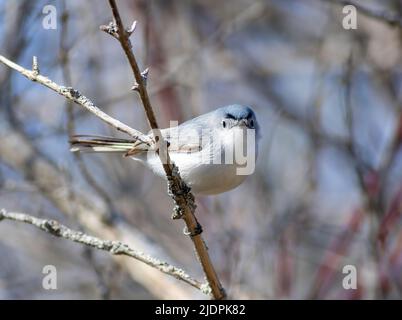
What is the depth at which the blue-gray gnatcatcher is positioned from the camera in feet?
8.34

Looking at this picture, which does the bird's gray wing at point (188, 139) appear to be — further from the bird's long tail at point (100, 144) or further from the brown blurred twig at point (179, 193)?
the brown blurred twig at point (179, 193)

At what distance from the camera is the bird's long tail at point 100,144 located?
2.80 meters

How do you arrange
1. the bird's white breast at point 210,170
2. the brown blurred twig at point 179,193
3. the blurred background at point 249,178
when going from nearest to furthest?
the brown blurred twig at point 179,193 < the bird's white breast at point 210,170 < the blurred background at point 249,178

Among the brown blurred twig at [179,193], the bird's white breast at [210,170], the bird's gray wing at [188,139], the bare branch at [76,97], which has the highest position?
the bird's gray wing at [188,139]

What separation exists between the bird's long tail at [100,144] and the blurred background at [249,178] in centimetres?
23

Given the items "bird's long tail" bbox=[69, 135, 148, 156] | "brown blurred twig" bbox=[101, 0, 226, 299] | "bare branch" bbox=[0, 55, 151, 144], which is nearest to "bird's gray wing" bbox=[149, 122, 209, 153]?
"bird's long tail" bbox=[69, 135, 148, 156]

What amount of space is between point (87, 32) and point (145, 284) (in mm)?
1372

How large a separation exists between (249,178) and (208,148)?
1.76 m

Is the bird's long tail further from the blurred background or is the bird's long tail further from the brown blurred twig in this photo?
the brown blurred twig

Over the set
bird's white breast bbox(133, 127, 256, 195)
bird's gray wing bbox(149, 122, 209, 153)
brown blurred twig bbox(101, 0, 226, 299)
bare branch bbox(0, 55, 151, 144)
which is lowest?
brown blurred twig bbox(101, 0, 226, 299)

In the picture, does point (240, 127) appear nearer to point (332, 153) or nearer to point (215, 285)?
point (215, 285)

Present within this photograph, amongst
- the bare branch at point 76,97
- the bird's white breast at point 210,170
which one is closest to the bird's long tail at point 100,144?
the bird's white breast at point 210,170

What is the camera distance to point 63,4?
2.75m
